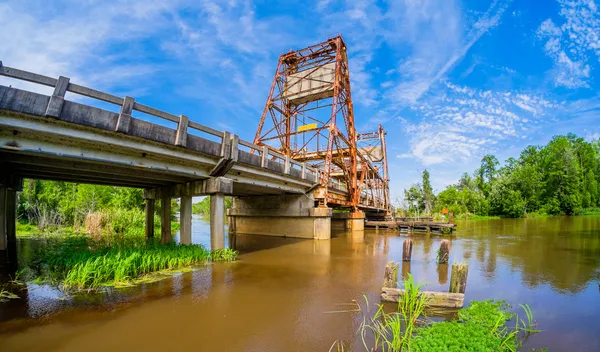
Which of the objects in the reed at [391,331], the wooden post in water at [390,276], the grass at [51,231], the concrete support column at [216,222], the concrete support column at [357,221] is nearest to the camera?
the reed at [391,331]

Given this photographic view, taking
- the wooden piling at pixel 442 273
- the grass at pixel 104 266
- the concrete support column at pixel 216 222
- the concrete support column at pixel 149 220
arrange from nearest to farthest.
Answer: the grass at pixel 104 266, the wooden piling at pixel 442 273, the concrete support column at pixel 216 222, the concrete support column at pixel 149 220

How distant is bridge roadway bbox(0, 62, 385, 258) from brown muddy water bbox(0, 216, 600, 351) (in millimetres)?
3803

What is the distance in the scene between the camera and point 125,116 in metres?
8.40

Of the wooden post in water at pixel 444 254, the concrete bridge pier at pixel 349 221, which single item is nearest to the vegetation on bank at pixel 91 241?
the wooden post in water at pixel 444 254

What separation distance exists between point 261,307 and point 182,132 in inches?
268

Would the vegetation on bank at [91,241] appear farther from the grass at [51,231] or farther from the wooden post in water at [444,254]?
the wooden post in water at [444,254]

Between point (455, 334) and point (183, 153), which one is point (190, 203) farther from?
point (455, 334)

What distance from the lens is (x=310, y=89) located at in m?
24.9

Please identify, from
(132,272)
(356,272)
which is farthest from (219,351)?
(356,272)

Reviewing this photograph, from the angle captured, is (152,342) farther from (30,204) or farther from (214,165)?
(30,204)

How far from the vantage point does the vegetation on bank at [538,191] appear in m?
55.1

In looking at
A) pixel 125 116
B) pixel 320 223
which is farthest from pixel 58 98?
pixel 320 223

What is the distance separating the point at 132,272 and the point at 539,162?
85163 mm

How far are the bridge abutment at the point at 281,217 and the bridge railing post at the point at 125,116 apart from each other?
549 inches
